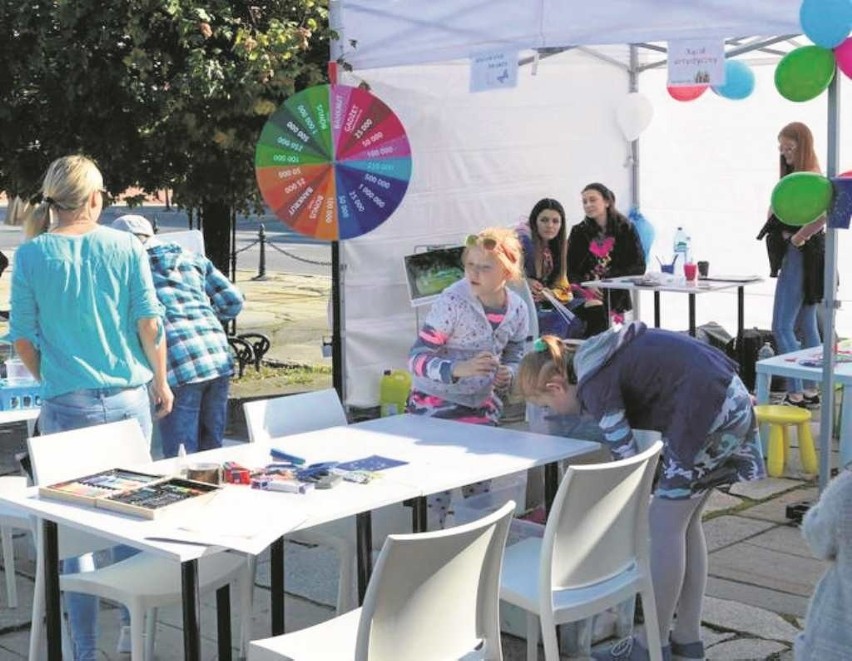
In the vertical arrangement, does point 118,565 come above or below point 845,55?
below

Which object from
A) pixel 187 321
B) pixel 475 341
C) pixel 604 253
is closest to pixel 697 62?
pixel 475 341

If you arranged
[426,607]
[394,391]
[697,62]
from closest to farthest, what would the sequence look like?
[426,607]
[697,62]
[394,391]

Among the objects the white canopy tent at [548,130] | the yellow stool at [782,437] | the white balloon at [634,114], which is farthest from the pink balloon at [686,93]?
the yellow stool at [782,437]

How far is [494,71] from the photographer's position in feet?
20.3

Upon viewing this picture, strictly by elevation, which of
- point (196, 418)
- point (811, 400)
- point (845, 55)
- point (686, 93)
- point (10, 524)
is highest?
point (686, 93)

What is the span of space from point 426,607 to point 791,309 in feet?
18.0

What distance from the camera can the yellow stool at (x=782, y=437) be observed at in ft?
21.3

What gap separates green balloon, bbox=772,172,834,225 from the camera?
16.3 feet

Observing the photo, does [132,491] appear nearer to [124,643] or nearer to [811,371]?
[124,643]

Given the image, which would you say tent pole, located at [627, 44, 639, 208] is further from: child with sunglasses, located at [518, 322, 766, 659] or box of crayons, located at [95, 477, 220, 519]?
box of crayons, located at [95, 477, 220, 519]

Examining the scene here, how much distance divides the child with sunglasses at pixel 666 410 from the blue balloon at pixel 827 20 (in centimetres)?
160

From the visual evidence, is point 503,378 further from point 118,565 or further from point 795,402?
point 795,402

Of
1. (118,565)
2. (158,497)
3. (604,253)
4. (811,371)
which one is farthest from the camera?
(604,253)

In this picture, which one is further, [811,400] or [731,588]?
[811,400]
